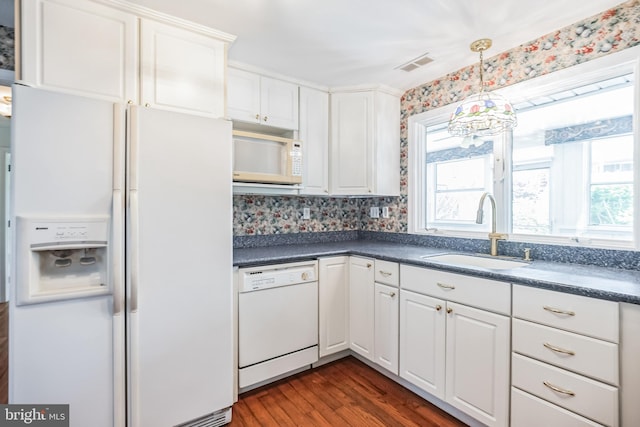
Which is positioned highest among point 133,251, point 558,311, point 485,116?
point 485,116

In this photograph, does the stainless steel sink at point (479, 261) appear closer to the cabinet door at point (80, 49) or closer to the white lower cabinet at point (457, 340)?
the white lower cabinet at point (457, 340)

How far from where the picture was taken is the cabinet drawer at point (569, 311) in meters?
1.23

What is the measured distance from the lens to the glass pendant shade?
185 cm

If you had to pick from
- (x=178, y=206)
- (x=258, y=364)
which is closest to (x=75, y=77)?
(x=178, y=206)

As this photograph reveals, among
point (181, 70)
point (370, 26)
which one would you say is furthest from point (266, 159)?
point (370, 26)

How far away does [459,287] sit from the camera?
1.73m

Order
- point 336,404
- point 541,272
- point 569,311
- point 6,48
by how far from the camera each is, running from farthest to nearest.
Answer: point 336,404 < point 6,48 < point 541,272 < point 569,311

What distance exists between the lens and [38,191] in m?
1.31

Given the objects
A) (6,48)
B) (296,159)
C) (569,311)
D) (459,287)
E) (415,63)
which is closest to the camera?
(569,311)

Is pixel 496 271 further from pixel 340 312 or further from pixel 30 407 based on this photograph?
pixel 30 407

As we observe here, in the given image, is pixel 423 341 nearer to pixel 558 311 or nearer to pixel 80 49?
pixel 558 311

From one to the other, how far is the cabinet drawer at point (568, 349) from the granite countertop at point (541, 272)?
20 cm

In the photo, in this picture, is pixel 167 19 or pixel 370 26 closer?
pixel 167 19

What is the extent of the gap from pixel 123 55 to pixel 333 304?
6.83ft
